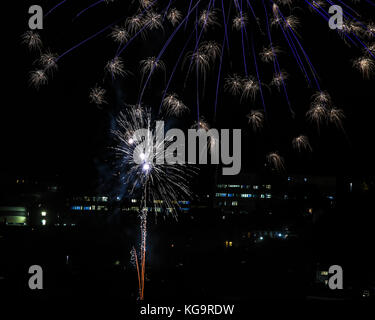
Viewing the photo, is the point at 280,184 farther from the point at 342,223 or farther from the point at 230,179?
the point at 342,223

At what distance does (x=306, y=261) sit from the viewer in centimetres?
2370

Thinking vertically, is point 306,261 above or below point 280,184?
below

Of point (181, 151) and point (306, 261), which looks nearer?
point (181, 151)

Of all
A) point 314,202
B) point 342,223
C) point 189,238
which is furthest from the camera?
point 314,202

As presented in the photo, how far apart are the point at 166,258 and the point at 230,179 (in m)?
53.2

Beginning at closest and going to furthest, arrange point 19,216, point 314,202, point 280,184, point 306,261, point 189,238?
point 306,261 < point 189,238 < point 314,202 < point 19,216 < point 280,184
